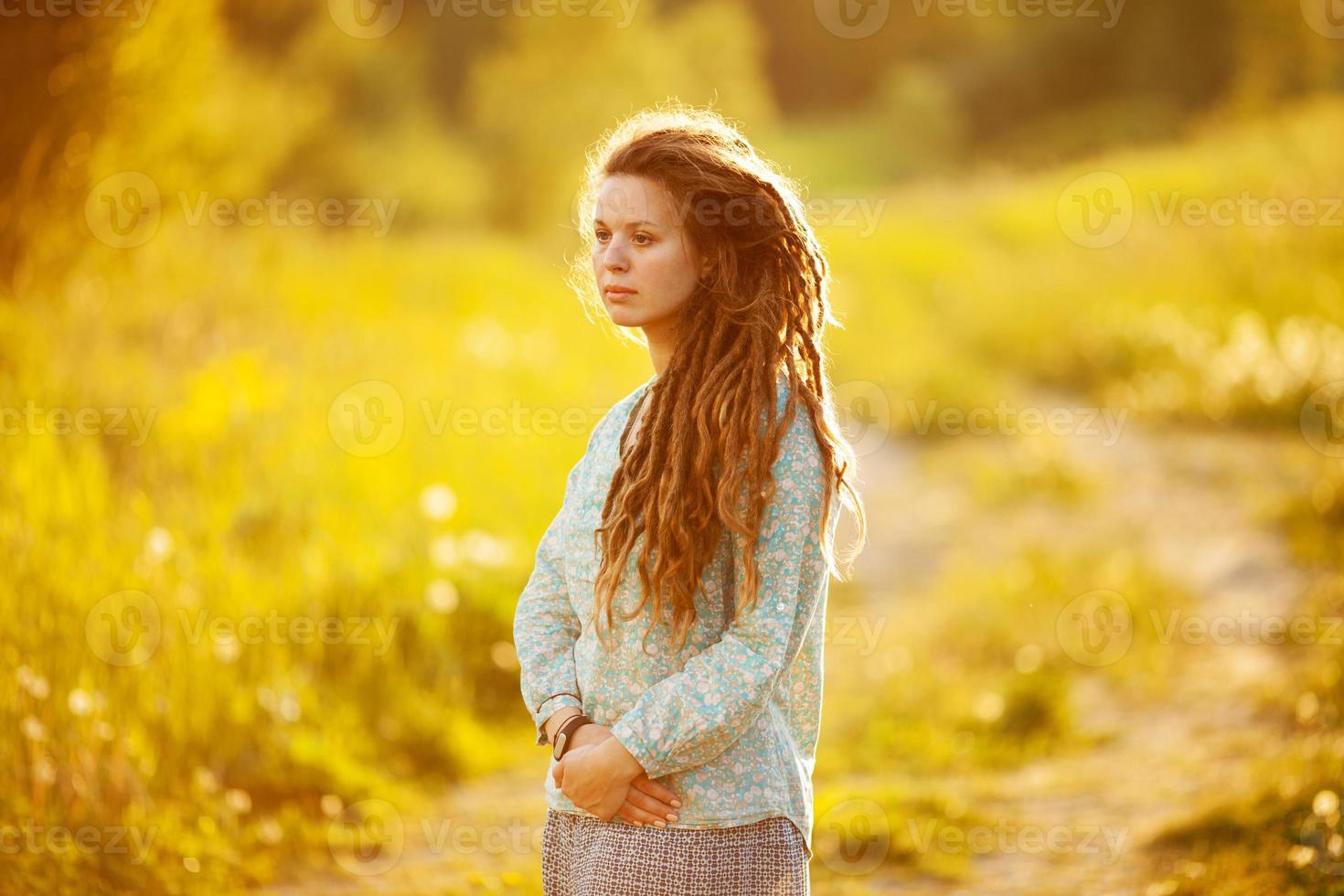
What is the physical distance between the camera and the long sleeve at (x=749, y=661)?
1844 millimetres

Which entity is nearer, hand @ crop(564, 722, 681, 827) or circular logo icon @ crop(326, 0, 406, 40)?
hand @ crop(564, 722, 681, 827)

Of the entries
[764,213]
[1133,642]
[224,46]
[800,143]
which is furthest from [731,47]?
[764,213]

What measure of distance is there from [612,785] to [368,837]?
2392 millimetres

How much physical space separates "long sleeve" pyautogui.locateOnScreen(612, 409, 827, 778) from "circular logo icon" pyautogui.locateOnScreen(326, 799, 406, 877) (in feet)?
7.52

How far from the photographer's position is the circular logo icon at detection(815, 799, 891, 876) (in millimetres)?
3861

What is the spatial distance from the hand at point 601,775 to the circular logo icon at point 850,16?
1986 centimetres

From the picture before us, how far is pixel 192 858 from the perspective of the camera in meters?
3.45

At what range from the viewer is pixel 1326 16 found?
1434cm

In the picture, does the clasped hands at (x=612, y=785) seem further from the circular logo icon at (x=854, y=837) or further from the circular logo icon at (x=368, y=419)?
the circular logo icon at (x=368, y=419)
